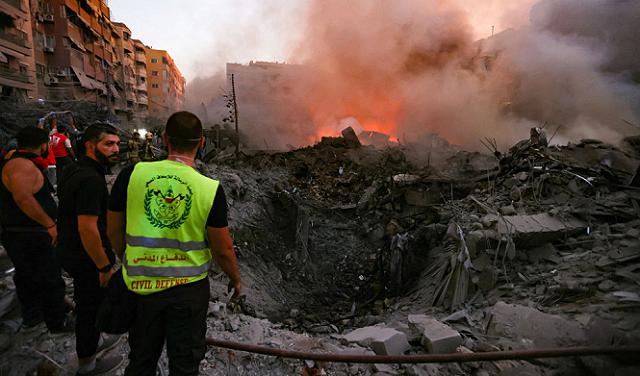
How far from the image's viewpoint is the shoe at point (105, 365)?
2396 millimetres

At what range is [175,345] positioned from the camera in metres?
1.69

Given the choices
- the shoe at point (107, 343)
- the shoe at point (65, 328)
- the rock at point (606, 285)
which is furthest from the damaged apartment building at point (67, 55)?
the rock at point (606, 285)

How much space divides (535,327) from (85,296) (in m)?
3.79

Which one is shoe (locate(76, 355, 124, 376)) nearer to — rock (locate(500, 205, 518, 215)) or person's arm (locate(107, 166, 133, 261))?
person's arm (locate(107, 166, 133, 261))

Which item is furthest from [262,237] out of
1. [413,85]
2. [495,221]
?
[413,85]

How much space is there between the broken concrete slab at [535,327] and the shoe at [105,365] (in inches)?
132

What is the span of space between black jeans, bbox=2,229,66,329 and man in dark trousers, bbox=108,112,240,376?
5.32 feet

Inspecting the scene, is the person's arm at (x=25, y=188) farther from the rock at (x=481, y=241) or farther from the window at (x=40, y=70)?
the window at (x=40, y=70)

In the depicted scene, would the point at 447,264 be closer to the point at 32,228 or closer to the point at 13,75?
the point at 32,228

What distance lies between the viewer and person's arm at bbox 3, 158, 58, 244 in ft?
8.41

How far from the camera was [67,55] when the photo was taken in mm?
27609

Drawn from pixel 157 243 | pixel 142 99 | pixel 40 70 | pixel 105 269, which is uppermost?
pixel 142 99

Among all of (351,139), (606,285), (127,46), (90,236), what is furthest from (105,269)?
(127,46)

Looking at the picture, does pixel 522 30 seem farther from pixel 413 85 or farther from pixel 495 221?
pixel 495 221
